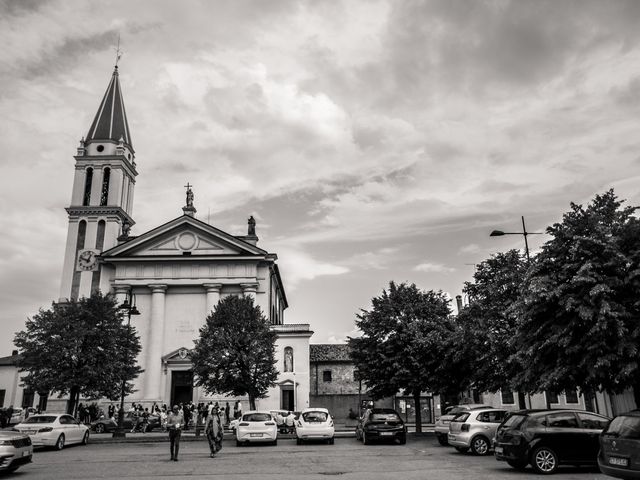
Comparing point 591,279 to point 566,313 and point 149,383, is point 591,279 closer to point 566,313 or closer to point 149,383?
point 566,313

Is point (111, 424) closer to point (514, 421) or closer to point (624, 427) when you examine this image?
point (514, 421)

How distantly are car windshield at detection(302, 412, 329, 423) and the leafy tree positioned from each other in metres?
6.42

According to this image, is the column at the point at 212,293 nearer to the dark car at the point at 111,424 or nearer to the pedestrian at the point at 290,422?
the dark car at the point at 111,424

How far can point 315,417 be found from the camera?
2277 centimetres

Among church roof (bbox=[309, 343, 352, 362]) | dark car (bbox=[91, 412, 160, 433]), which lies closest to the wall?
church roof (bbox=[309, 343, 352, 362])

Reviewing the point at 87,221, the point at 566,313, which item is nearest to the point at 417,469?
the point at 566,313

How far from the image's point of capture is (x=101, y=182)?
5153cm

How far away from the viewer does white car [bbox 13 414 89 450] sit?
2041 cm

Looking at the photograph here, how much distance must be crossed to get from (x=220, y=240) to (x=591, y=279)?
118 ft

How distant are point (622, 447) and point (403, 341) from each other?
18.5m

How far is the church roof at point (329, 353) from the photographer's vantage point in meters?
53.1

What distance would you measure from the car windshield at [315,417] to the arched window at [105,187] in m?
35.3

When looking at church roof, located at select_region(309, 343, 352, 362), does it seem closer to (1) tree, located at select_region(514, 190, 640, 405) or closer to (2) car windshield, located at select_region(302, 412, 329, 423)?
(2) car windshield, located at select_region(302, 412, 329, 423)

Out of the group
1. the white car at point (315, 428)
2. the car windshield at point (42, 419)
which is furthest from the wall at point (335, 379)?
the car windshield at point (42, 419)
